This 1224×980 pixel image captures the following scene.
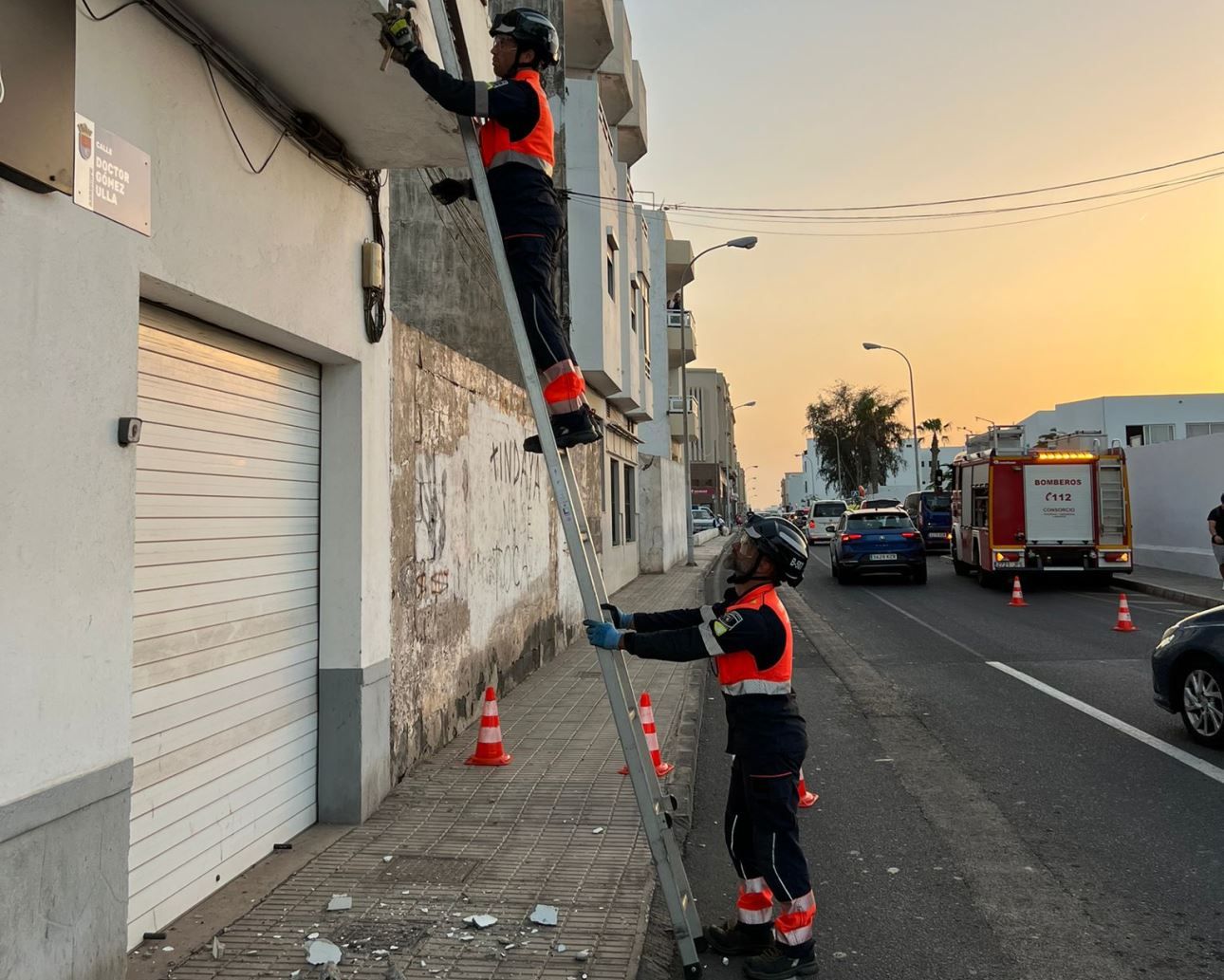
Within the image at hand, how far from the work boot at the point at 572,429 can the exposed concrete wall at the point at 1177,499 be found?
20.6 metres

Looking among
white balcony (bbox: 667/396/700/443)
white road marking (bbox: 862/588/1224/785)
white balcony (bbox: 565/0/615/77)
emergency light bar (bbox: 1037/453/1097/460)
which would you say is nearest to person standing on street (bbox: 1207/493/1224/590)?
emergency light bar (bbox: 1037/453/1097/460)

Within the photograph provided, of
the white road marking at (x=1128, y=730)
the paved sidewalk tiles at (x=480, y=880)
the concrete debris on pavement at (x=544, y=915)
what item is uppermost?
the concrete debris on pavement at (x=544, y=915)

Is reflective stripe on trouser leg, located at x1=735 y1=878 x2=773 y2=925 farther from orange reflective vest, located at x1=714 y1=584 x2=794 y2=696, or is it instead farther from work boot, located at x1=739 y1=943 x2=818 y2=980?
orange reflective vest, located at x1=714 y1=584 x2=794 y2=696

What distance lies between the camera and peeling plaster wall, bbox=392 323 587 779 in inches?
246

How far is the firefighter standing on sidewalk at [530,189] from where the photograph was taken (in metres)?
3.77

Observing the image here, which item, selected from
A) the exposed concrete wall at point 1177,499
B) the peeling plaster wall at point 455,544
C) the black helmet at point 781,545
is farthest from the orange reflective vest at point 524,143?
the exposed concrete wall at point 1177,499

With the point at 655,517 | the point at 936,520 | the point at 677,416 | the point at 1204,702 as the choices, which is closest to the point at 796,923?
the point at 1204,702

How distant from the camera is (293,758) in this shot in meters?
5.14

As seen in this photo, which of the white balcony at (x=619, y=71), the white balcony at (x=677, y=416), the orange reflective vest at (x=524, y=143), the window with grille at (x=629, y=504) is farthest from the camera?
the white balcony at (x=677, y=416)

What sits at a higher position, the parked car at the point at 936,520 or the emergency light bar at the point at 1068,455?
the emergency light bar at the point at 1068,455

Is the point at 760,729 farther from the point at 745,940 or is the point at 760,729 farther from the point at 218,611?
the point at 218,611

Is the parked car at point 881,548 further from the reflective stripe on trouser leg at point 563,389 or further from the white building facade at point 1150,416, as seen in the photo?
the white building facade at point 1150,416

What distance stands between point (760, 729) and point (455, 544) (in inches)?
166

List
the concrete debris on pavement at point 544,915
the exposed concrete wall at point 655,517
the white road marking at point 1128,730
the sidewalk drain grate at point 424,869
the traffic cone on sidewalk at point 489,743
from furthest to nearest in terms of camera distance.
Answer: the exposed concrete wall at point 655,517
the traffic cone on sidewalk at point 489,743
the white road marking at point 1128,730
the sidewalk drain grate at point 424,869
the concrete debris on pavement at point 544,915
